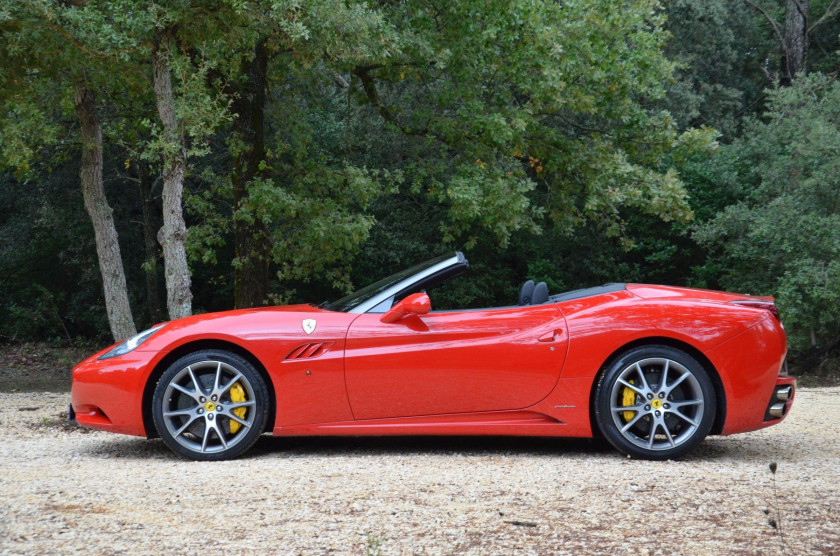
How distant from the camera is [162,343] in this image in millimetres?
5488

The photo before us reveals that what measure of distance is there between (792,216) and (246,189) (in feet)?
31.9

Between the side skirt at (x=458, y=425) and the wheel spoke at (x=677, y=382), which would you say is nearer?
the wheel spoke at (x=677, y=382)

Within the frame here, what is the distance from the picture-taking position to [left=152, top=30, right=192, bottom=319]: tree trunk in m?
9.02

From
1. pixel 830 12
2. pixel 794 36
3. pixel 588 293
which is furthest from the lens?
pixel 830 12

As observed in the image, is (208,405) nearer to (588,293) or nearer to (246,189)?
(588,293)

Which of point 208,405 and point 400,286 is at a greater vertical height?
point 400,286

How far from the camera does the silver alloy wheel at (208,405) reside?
17.7 ft

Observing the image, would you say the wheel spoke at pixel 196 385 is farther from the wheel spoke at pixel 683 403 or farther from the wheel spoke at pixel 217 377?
the wheel spoke at pixel 683 403

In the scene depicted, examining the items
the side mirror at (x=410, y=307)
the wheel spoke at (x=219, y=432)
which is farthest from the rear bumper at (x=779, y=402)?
the wheel spoke at (x=219, y=432)

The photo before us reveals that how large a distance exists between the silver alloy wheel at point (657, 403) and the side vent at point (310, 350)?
1.78 metres

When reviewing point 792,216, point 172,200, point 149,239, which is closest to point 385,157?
point 149,239

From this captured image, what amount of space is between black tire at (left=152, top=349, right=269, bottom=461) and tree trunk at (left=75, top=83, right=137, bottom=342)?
5647 millimetres

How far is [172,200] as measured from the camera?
29.8 feet

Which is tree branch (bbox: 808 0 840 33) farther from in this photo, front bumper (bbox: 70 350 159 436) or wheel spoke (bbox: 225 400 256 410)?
front bumper (bbox: 70 350 159 436)
